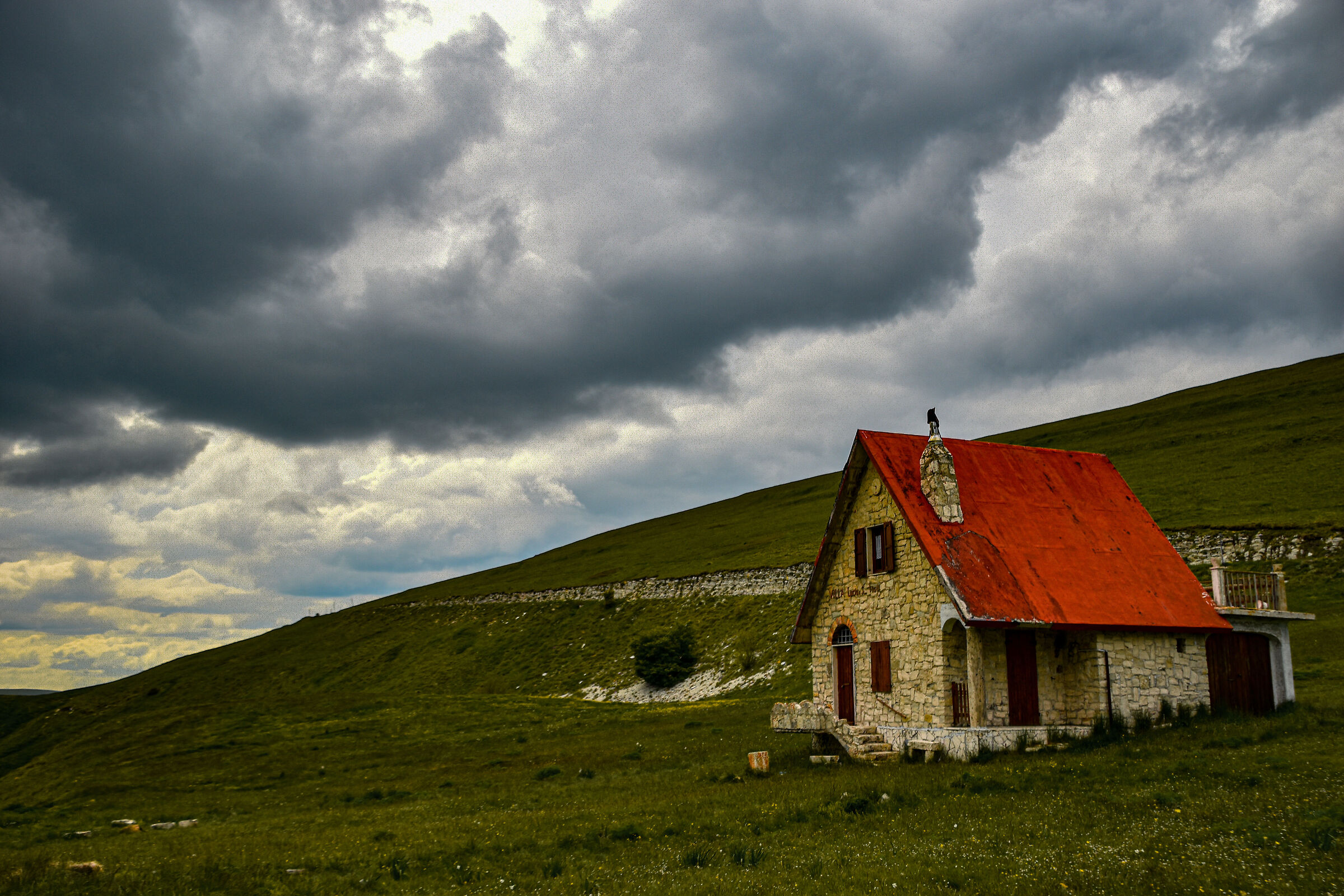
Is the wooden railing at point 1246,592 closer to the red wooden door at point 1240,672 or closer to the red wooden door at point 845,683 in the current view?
the red wooden door at point 1240,672

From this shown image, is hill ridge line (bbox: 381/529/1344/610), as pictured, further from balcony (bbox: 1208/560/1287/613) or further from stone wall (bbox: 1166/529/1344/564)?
balcony (bbox: 1208/560/1287/613)

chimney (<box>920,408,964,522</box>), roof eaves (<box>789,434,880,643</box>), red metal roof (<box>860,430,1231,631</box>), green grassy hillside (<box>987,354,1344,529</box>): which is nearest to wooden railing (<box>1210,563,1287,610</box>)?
red metal roof (<box>860,430,1231,631</box>)

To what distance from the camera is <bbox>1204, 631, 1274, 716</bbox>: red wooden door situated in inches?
1222

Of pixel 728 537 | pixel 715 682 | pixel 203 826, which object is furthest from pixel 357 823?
pixel 728 537

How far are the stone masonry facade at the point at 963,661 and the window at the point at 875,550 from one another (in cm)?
19

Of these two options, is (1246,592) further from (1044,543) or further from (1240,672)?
(1044,543)

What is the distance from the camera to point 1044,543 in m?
31.0

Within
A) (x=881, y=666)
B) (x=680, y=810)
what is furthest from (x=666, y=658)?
(x=680, y=810)

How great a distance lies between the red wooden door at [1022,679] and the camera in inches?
1104

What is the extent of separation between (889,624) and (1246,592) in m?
15.9

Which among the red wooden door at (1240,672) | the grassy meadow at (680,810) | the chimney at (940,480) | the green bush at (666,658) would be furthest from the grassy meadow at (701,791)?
the chimney at (940,480)

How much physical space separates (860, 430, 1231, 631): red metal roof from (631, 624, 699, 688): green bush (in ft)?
123

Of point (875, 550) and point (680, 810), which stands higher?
point (875, 550)

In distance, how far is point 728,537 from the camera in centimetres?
11300
